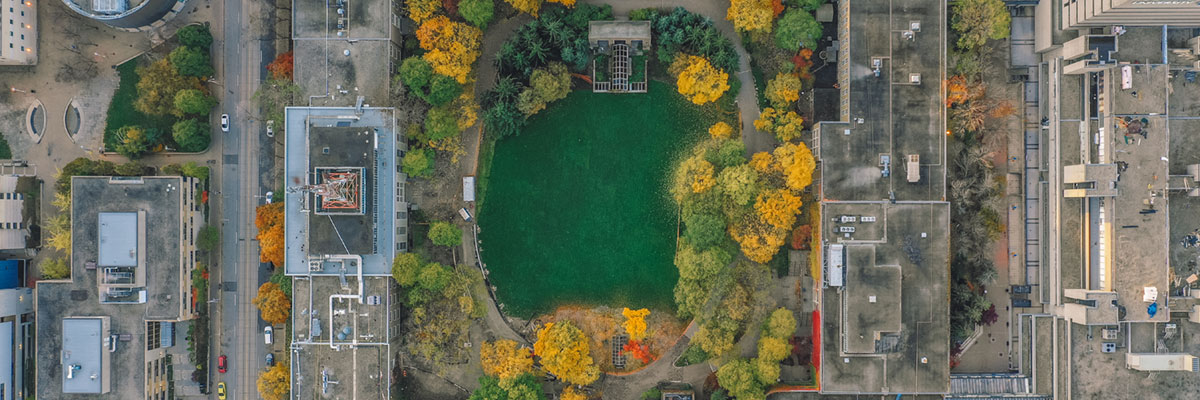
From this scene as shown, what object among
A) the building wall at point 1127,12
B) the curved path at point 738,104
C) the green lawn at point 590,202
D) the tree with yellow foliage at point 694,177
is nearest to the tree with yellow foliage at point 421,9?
the curved path at point 738,104

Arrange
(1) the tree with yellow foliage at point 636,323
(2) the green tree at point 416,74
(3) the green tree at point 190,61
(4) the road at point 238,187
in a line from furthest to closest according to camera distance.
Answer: (4) the road at point 238,187, (3) the green tree at point 190,61, (1) the tree with yellow foliage at point 636,323, (2) the green tree at point 416,74

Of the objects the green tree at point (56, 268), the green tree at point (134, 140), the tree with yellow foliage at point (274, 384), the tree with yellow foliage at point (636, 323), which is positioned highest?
the green tree at point (134, 140)

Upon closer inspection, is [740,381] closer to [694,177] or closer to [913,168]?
[694,177]

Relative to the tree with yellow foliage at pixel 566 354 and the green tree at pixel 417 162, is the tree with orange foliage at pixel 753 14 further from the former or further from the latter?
the tree with yellow foliage at pixel 566 354

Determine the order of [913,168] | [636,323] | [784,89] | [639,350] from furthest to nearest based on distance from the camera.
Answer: [639,350] < [636,323] < [784,89] < [913,168]

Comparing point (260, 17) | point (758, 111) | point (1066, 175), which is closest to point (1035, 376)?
point (1066, 175)

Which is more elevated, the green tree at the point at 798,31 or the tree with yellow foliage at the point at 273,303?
the green tree at the point at 798,31

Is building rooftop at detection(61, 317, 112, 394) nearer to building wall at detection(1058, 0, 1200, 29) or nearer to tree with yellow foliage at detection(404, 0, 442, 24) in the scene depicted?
tree with yellow foliage at detection(404, 0, 442, 24)

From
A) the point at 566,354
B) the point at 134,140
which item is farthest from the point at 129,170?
the point at 566,354
